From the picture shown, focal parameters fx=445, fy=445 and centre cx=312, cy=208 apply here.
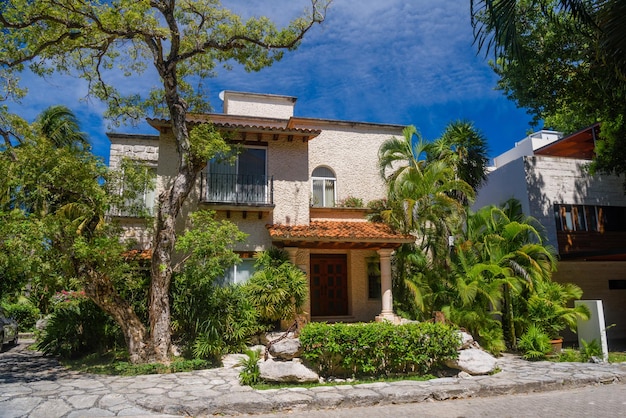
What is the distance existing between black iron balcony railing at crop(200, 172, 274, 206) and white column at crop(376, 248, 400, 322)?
4.13 m

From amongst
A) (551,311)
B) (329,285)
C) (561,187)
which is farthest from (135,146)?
(561,187)

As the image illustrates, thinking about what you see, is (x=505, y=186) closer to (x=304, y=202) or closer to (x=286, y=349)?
(x=304, y=202)

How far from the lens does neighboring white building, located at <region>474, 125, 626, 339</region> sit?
16953mm

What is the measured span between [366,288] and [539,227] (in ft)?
22.0

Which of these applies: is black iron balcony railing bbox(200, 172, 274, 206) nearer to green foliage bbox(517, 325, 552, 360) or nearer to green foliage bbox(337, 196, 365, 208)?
green foliage bbox(337, 196, 365, 208)

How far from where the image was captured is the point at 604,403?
27.1ft

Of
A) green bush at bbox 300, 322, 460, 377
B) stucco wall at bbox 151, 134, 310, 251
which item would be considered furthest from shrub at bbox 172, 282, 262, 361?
green bush at bbox 300, 322, 460, 377

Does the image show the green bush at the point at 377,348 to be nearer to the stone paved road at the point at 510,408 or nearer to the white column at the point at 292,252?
the stone paved road at the point at 510,408

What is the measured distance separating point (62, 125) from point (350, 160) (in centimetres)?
1292

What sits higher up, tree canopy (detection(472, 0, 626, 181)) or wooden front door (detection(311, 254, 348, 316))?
tree canopy (detection(472, 0, 626, 181))

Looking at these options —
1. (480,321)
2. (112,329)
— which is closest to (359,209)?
(480,321)

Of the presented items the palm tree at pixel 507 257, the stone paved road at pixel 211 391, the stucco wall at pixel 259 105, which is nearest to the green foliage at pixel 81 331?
the stone paved road at pixel 211 391

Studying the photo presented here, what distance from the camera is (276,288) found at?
42.3 feet

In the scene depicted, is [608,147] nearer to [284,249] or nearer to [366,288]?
[366,288]
